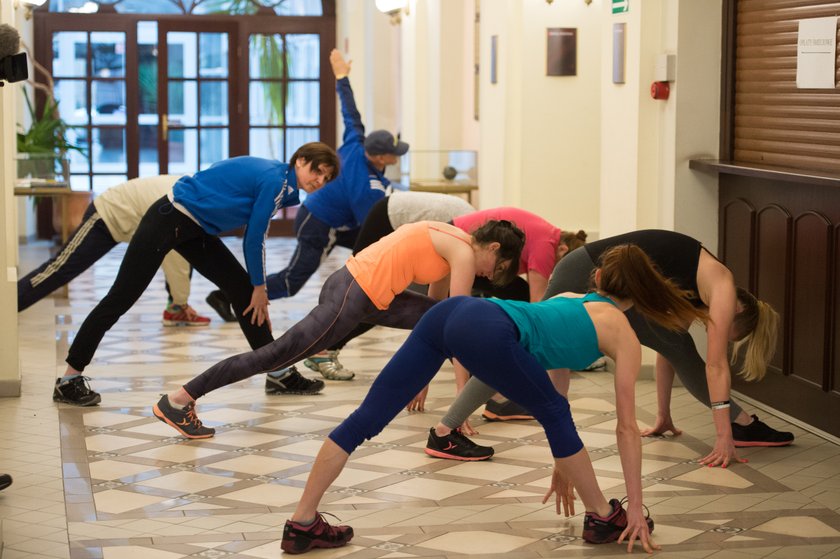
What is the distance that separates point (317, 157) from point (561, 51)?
11.0ft

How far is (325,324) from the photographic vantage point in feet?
16.5

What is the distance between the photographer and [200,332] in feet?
27.6

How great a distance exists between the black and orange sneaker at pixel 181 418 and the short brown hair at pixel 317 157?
4.13ft

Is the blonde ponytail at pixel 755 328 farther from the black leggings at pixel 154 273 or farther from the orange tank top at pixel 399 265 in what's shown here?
the black leggings at pixel 154 273

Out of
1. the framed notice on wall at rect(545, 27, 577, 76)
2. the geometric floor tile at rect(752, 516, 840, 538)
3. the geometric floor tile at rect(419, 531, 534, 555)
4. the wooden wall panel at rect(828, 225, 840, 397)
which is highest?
the framed notice on wall at rect(545, 27, 577, 76)

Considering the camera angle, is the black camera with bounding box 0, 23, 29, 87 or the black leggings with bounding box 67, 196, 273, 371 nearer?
the black camera with bounding box 0, 23, 29, 87

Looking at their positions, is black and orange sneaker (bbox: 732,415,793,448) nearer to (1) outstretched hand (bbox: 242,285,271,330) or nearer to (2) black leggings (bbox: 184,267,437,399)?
(2) black leggings (bbox: 184,267,437,399)

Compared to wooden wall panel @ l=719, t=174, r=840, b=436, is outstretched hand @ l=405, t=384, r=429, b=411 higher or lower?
lower

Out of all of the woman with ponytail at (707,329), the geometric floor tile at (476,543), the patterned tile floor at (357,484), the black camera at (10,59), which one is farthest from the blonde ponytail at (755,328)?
the black camera at (10,59)

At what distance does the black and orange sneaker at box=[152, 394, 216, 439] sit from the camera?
5.41m

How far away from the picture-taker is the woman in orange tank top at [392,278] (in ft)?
15.7

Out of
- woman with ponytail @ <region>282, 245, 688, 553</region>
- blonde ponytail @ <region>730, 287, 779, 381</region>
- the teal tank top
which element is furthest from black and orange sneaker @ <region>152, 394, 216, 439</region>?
blonde ponytail @ <region>730, 287, 779, 381</region>

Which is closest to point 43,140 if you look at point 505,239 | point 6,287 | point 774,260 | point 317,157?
point 6,287

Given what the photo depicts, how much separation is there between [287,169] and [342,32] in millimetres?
9282
